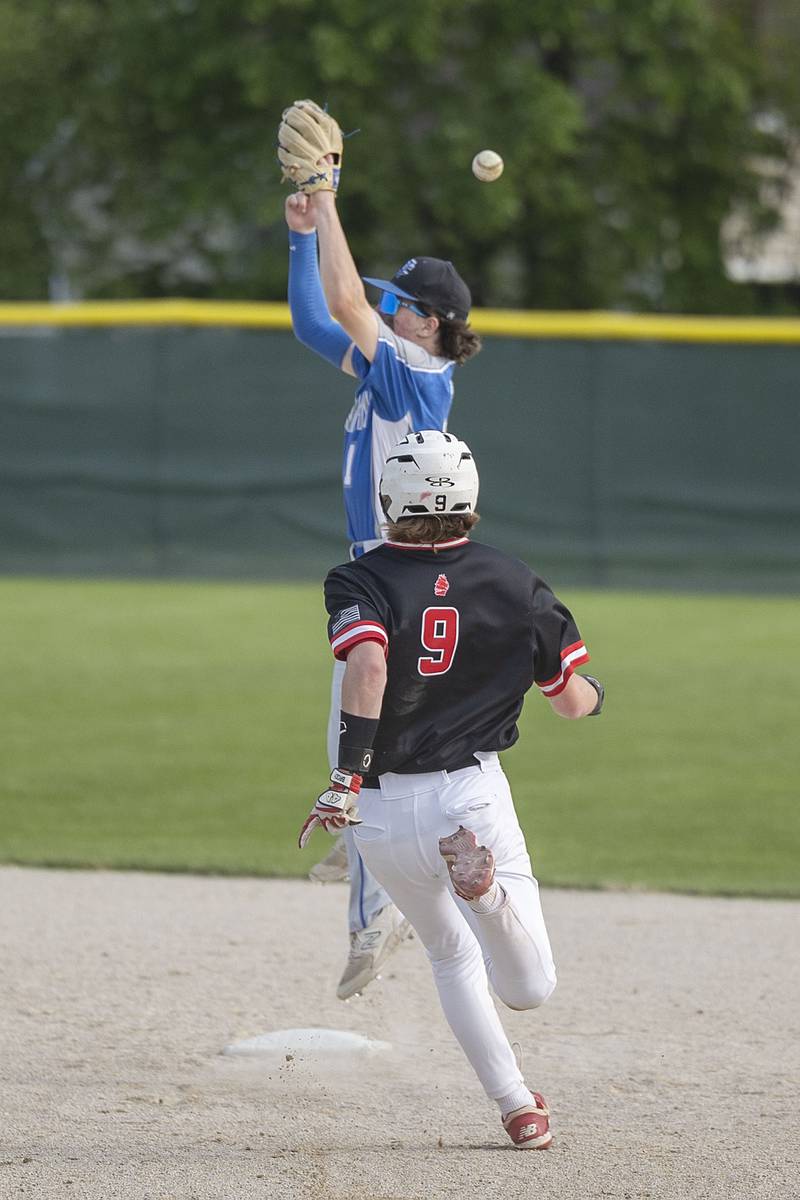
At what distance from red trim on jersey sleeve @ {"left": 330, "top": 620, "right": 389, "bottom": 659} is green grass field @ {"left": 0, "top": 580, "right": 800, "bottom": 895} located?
3.36 meters

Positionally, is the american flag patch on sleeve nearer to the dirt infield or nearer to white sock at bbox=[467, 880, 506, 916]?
white sock at bbox=[467, 880, 506, 916]

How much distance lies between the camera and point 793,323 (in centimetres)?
1709

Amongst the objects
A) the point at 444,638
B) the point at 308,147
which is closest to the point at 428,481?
the point at 444,638

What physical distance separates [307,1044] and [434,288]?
2.36m

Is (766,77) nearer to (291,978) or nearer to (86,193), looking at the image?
(86,193)

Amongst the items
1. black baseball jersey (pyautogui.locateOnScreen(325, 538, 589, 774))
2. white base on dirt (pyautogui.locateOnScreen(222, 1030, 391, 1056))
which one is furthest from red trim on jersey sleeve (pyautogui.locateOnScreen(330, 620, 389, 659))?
white base on dirt (pyautogui.locateOnScreen(222, 1030, 391, 1056))

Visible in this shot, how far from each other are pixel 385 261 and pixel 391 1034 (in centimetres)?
1984

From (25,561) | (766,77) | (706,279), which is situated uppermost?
(766,77)

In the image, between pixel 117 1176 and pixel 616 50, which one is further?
pixel 616 50

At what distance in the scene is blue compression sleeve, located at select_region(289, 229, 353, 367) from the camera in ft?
18.9

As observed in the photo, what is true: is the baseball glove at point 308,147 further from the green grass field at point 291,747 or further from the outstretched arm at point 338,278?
the green grass field at point 291,747

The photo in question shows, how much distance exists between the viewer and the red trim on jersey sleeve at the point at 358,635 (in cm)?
431

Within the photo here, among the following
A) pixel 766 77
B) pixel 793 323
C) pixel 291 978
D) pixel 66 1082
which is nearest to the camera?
pixel 66 1082

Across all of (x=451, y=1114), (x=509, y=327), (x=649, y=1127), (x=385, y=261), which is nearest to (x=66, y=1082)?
(x=451, y=1114)
